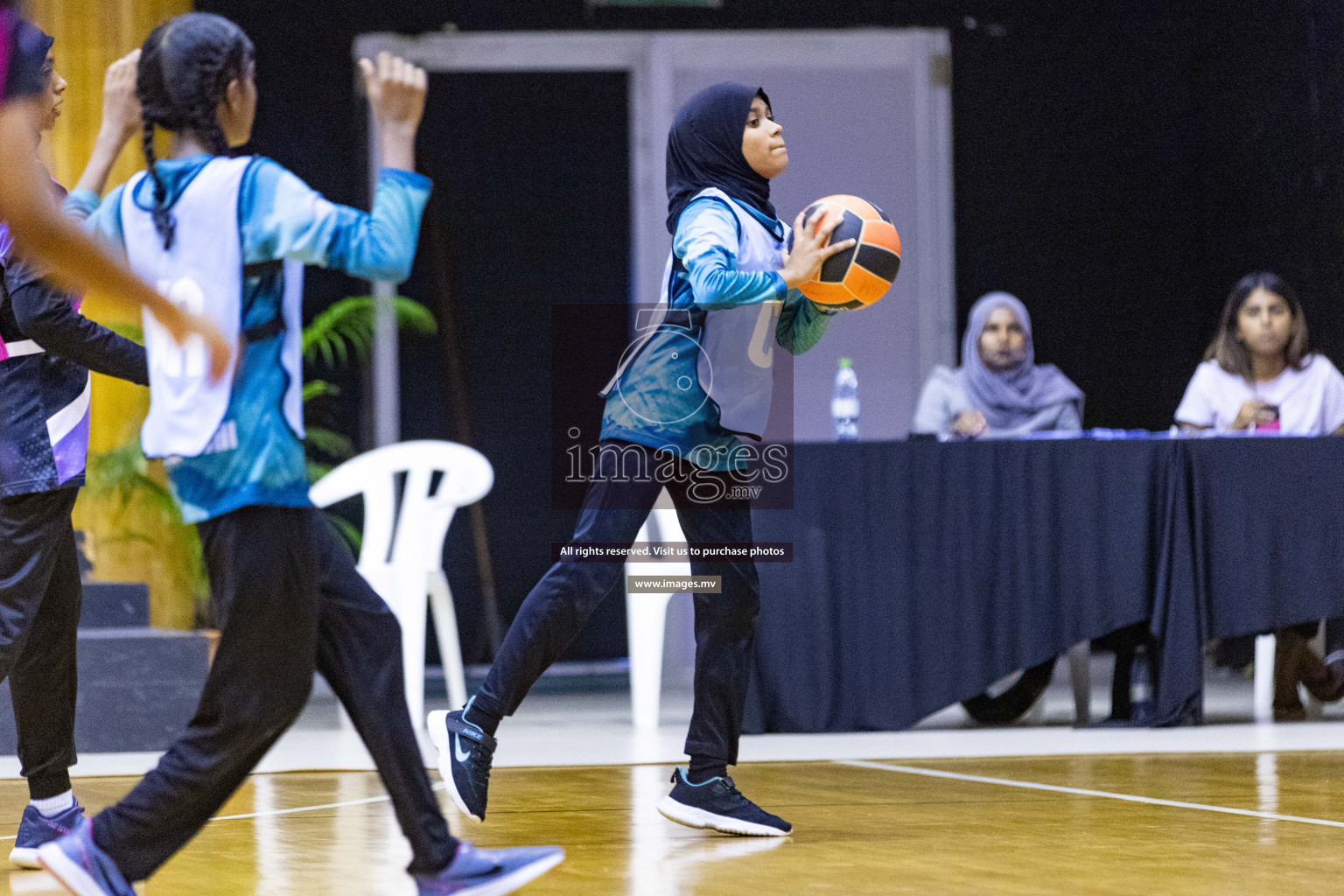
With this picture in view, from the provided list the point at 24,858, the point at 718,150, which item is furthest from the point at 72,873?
the point at 718,150

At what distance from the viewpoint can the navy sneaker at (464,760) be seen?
296cm

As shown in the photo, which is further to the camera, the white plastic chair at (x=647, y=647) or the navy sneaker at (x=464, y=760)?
the white plastic chair at (x=647, y=647)

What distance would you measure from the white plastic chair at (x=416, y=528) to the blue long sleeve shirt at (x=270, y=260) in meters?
3.02

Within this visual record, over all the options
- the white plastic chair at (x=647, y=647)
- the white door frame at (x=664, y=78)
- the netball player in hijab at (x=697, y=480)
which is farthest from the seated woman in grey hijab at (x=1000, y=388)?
the netball player in hijab at (x=697, y=480)

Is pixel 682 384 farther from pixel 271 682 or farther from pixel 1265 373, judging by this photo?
pixel 1265 373

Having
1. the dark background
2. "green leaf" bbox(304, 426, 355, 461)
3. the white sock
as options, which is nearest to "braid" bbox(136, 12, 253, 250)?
the white sock

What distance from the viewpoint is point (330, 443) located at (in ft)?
21.6

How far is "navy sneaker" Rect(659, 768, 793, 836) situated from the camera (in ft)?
9.97

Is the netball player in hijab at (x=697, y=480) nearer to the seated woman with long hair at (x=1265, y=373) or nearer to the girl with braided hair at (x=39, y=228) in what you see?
the girl with braided hair at (x=39, y=228)

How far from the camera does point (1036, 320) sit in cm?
758

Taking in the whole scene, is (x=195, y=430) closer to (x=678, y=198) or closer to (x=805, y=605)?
(x=678, y=198)

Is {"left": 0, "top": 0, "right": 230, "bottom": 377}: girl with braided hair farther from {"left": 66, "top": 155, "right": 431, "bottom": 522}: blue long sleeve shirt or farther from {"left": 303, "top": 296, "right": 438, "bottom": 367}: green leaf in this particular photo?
{"left": 303, "top": 296, "right": 438, "bottom": 367}: green leaf

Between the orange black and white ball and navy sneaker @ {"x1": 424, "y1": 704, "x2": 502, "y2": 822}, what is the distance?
3.65ft

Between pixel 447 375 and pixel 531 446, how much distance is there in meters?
0.55
